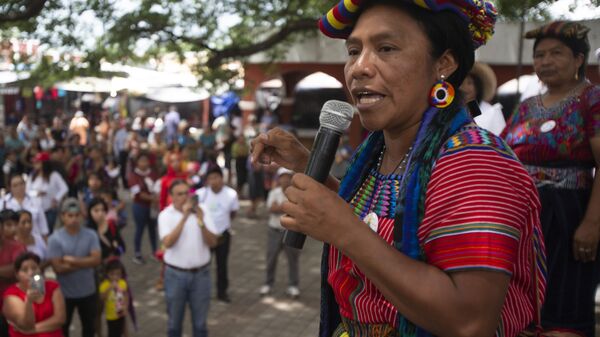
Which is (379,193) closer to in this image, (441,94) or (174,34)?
(441,94)

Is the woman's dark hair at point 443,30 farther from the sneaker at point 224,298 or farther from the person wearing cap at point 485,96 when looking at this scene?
the sneaker at point 224,298

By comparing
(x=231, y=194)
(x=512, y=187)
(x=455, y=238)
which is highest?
(x=512, y=187)

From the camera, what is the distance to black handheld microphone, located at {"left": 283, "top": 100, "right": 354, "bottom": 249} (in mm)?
1562

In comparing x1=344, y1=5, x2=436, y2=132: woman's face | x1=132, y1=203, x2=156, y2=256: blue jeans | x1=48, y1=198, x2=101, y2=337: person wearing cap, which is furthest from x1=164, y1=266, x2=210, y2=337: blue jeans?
x1=344, y1=5, x2=436, y2=132: woman's face

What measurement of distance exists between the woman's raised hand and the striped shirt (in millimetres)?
538

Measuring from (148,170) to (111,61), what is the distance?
3.00 meters

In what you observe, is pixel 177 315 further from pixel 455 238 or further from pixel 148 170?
pixel 455 238

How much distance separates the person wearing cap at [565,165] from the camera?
2.60 m

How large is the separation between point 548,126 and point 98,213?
5783 millimetres

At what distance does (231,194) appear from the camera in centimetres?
845

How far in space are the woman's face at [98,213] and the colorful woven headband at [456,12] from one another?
597cm

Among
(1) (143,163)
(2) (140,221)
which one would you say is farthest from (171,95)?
(2) (140,221)

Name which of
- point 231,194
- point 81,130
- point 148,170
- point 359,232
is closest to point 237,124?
point 81,130

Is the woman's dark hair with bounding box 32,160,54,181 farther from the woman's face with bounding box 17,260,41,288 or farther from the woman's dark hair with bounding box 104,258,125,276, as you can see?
the woman's face with bounding box 17,260,41,288
